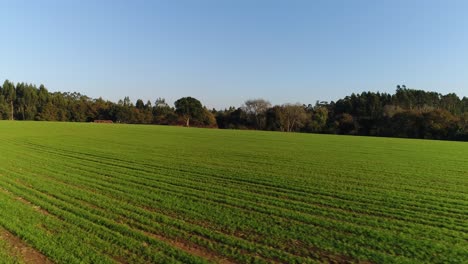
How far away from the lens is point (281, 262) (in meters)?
5.90

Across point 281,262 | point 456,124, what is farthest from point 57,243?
point 456,124

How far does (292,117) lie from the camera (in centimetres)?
10506

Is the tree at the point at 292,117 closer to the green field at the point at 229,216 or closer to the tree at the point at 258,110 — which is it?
the tree at the point at 258,110

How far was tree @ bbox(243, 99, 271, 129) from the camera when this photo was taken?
11069cm

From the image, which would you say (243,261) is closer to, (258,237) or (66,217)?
(258,237)

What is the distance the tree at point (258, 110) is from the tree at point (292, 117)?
23.0 feet

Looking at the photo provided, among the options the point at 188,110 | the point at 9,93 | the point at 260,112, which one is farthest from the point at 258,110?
the point at 9,93

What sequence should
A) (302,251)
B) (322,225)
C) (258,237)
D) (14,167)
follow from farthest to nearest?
A: (14,167) → (322,225) → (258,237) → (302,251)

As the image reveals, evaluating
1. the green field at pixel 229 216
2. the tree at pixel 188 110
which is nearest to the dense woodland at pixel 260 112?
the tree at pixel 188 110

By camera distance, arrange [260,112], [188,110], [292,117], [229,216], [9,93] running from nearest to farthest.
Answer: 1. [229,216]
2. [292,117]
3. [260,112]
4. [188,110]
5. [9,93]

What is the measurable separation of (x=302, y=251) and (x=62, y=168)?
13.3 meters

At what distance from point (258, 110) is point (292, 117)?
1410 centimetres

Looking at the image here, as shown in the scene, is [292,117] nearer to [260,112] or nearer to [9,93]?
[260,112]

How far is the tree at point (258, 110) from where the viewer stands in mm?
110688
